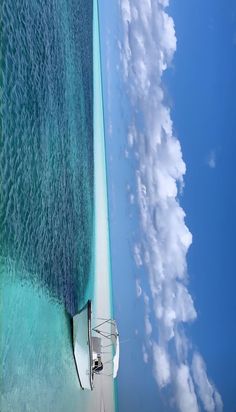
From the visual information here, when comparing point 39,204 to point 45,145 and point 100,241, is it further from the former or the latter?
point 100,241

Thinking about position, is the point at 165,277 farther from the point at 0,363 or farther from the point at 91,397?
the point at 0,363

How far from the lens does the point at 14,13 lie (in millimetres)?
2984

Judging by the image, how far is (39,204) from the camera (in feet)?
11.0

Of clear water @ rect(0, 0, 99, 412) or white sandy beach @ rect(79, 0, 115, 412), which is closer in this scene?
clear water @ rect(0, 0, 99, 412)

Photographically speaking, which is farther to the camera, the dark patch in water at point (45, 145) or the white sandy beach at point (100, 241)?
the white sandy beach at point (100, 241)

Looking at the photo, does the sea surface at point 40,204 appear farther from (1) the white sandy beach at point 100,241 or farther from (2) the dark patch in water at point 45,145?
(1) the white sandy beach at point 100,241

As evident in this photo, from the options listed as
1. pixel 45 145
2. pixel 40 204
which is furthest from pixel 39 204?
pixel 45 145

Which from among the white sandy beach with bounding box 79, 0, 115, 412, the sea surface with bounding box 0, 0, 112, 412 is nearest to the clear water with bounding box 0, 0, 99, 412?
the sea surface with bounding box 0, 0, 112, 412

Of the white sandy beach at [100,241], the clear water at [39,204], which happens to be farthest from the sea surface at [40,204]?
the white sandy beach at [100,241]

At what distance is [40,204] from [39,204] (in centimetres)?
3

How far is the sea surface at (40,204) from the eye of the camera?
2676 millimetres

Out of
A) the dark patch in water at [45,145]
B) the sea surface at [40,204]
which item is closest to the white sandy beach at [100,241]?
the dark patch in water at [45,145]

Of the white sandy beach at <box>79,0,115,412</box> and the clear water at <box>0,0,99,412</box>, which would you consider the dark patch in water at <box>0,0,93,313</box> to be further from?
the white sandy beach at <box>79,0,115,412</box>

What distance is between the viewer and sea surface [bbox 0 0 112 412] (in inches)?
105
